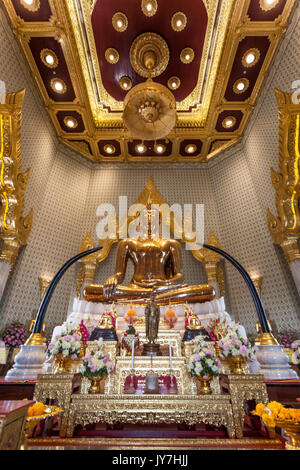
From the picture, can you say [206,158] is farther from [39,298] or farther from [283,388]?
[283,388]

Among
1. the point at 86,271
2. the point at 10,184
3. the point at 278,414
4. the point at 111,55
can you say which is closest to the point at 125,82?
the point at 111,55

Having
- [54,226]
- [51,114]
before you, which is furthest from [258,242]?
[51,114]

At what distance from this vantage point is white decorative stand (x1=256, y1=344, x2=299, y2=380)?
3004mm

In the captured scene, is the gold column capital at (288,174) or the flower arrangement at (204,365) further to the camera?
the gold column capital at (288,174)

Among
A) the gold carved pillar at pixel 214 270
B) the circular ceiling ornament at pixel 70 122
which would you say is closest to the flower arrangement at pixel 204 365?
the gold carved pillar at pixel 214 270

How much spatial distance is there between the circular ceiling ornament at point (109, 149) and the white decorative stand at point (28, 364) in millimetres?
7372

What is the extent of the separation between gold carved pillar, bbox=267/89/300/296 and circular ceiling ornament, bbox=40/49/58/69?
18.6 feet

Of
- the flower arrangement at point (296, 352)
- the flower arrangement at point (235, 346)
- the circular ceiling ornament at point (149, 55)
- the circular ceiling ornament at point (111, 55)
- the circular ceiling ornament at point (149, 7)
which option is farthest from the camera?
the circular ceiling ornament at point (111, 55)

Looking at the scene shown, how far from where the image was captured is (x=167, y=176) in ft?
29.8

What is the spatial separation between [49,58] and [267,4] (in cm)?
542

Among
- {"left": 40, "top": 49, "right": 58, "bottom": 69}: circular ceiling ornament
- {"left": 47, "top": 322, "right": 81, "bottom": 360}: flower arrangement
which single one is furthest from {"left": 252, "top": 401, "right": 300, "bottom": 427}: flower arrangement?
{"left": 40, "top": 49, "right": 58, "bottom": 69}: circular ceiling ornament

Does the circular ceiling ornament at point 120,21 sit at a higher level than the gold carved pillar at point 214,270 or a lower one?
higher

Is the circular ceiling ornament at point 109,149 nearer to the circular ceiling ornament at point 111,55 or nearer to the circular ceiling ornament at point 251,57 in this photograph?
the circular ceiling ornament at point 111,55

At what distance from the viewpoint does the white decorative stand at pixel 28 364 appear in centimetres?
296
